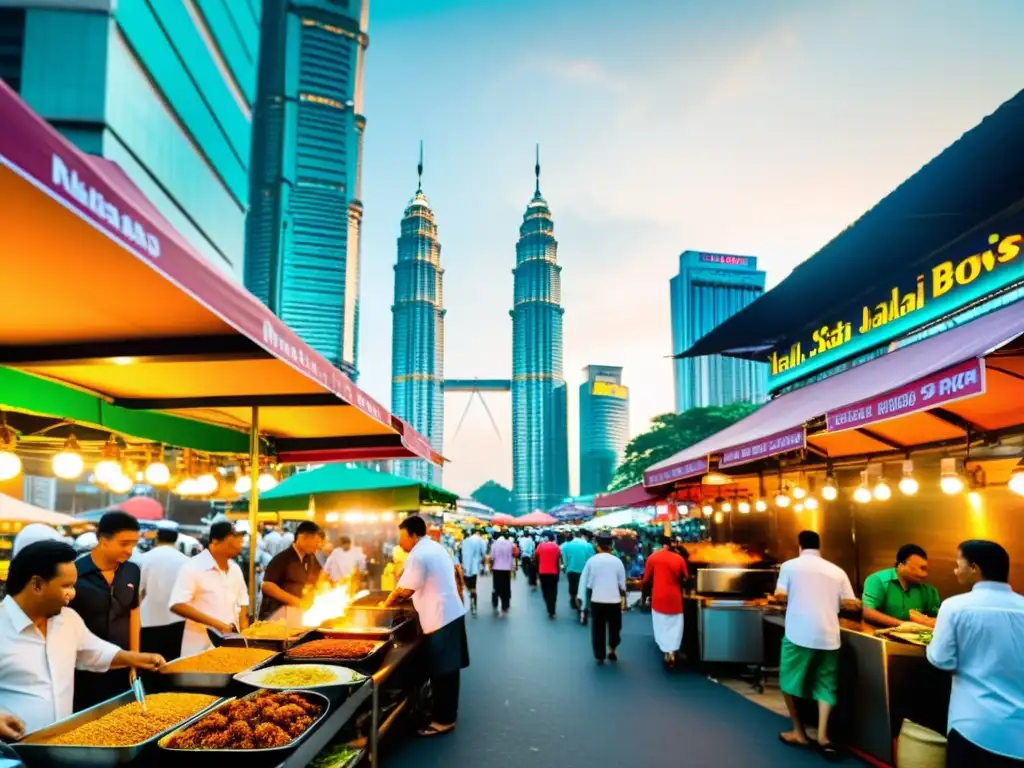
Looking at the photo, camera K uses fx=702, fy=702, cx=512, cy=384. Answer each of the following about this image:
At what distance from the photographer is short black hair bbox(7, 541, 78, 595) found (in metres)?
3.12

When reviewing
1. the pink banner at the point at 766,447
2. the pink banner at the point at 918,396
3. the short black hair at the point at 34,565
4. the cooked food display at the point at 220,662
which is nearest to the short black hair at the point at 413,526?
the cooked food display at the point at 220,662

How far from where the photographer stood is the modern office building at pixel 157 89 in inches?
1335

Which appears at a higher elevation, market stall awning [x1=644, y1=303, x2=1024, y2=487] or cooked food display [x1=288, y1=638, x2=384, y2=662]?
market stall awning [x1=644, y1=303, x2=1024, y2=487]

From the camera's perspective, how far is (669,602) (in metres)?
10.3

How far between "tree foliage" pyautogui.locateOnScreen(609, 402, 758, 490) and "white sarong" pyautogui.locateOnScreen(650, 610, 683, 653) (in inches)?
1839

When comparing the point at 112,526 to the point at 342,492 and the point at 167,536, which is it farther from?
the point at 342,492

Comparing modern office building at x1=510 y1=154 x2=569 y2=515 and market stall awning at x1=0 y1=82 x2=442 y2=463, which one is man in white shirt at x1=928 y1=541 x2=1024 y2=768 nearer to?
market stall awning at x1=0 y1=82 x2=442 y2=463

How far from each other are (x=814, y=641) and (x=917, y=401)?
2.76 metres

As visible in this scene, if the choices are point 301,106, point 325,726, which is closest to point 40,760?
point 325,726

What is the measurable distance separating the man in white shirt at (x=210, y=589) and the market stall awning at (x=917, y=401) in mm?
5127

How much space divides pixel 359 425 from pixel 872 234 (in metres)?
7.36

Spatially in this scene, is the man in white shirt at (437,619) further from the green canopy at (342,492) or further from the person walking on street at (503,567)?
the person walking on street at (503,567)

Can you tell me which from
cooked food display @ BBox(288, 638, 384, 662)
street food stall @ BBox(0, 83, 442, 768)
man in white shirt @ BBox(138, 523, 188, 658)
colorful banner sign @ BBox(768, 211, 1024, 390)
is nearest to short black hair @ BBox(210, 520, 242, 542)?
street food stall @ BBox(0, 83, 442, 768)

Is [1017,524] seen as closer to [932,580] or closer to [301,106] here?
[932,580]
